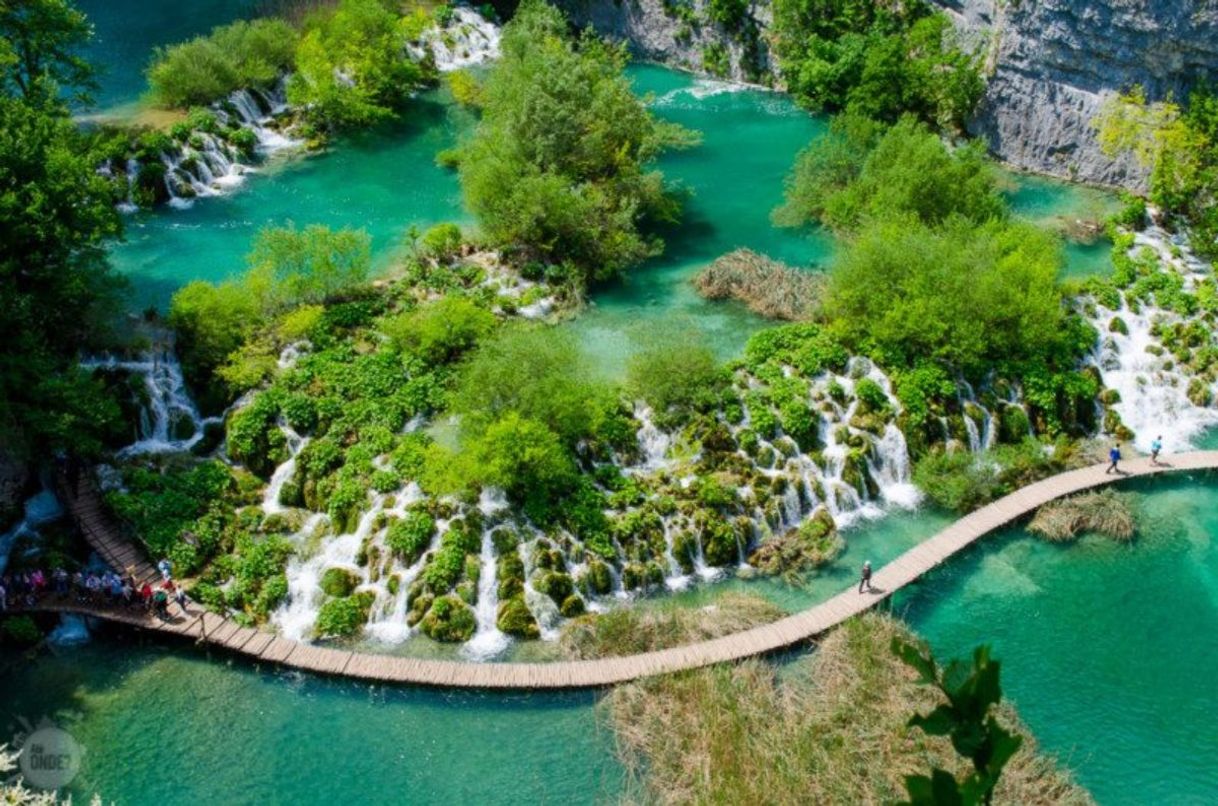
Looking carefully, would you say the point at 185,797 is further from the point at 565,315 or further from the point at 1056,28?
the point at 1056,28

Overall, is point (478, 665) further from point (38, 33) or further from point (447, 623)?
point (38, 33)

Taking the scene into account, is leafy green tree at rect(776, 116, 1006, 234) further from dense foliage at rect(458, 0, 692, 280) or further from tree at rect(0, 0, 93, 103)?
tree at rect(0, 0, 93, 103)

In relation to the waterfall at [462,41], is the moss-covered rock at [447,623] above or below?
below

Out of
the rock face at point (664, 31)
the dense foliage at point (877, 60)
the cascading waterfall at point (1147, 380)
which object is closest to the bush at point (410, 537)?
the cascading waterfall at point (1147, 380)

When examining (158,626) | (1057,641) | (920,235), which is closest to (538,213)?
(920,235)

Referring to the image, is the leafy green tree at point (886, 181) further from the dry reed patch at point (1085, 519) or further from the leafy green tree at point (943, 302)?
the dry reed patch at point (1085, 519)
